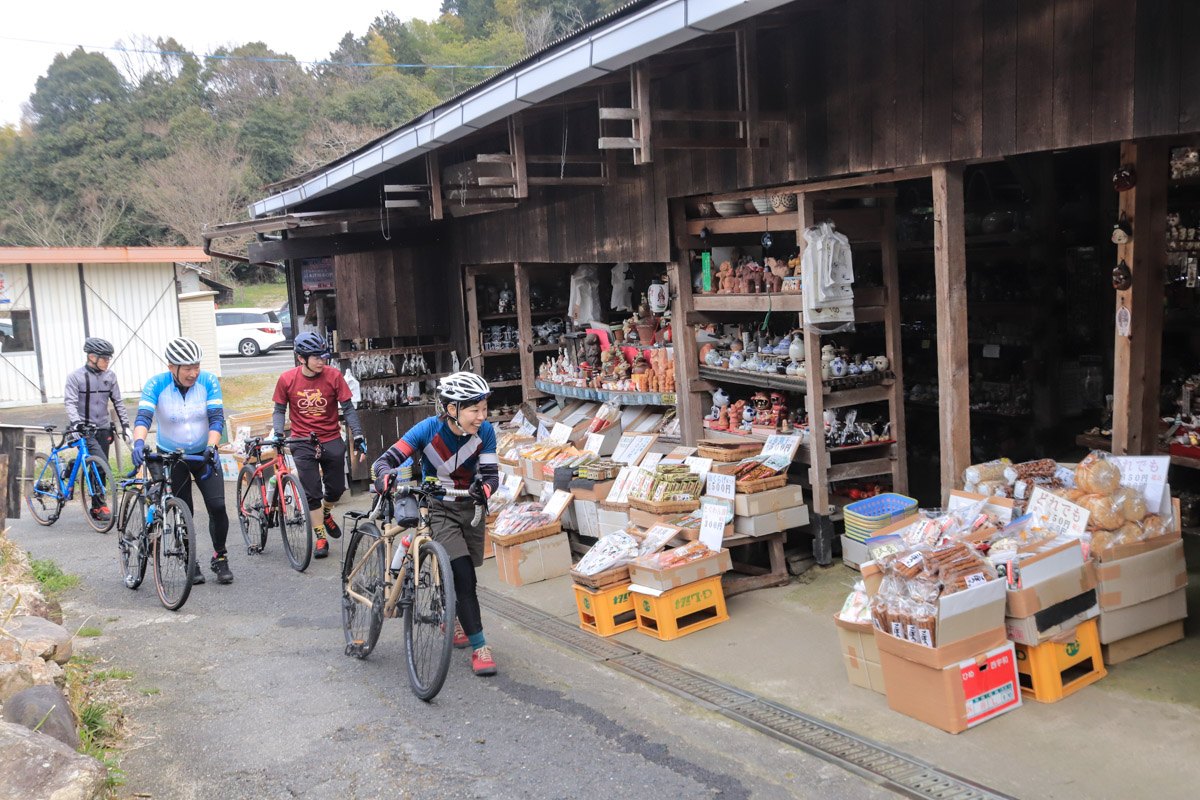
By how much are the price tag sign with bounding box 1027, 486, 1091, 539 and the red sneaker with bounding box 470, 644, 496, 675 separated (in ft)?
10.9

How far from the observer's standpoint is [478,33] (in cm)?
5272

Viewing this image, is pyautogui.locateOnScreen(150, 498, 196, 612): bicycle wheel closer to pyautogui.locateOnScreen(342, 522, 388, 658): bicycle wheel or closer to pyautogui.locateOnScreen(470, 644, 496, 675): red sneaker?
pyautogui.locateOnScreen(342, 522, 388, 658): bicycle wheel

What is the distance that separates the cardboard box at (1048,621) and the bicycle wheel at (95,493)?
9.27 meters

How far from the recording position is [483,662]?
5844 mm

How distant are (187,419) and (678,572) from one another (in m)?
4.23

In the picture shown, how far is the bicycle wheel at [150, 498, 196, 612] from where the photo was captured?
7332 mm

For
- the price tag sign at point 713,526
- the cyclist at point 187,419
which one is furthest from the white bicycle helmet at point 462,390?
the cyclist at point 187,419

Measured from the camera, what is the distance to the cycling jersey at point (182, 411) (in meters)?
7.70

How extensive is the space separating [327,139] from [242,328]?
12.8 metres

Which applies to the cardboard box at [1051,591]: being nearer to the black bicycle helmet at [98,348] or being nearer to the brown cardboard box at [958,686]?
the brown cardboard box at [958,686]

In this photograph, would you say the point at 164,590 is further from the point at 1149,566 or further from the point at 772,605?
the point at 1149,566

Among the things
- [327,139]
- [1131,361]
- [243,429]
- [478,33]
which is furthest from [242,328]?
[1131,361]

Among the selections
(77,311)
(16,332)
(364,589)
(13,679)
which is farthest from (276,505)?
(16,332)

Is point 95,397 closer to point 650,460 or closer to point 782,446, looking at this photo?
point 650,460
